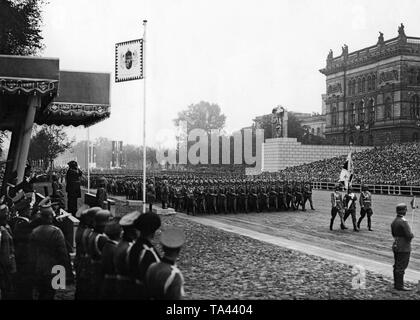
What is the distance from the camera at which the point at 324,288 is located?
9.34m

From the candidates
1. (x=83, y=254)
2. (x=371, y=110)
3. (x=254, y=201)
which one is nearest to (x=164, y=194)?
(x=254, y=201)

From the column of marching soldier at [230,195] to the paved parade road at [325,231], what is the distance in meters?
0.79

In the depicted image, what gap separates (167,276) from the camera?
4.11 metres

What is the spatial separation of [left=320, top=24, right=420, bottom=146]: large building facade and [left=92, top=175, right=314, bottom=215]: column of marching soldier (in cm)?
4180

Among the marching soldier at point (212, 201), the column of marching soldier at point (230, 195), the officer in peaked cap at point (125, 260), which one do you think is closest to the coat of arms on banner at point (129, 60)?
the column of marching soldier at point (230, 195)

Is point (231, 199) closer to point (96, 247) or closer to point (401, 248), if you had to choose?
point (401, 248)

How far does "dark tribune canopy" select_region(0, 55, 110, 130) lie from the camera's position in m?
11.5

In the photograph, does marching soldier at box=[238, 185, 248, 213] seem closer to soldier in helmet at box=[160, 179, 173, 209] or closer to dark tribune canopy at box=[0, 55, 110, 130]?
soldier in helmet at box=[160, 179, 173, 209]

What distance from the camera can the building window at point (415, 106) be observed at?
62688 millimetres

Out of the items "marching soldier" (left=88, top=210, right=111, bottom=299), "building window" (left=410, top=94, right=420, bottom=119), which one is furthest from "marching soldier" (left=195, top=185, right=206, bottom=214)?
"building window" (left=410, top=94, right=420, bottom=119)

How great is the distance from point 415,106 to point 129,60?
182 feet
